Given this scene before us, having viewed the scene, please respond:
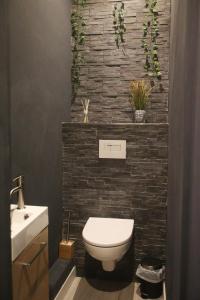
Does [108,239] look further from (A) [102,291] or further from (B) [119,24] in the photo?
(B) [119,24]

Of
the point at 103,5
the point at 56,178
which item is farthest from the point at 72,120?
the point at 103,5

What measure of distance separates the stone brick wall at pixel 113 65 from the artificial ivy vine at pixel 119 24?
4 cm

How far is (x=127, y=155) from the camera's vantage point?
286 centimetres

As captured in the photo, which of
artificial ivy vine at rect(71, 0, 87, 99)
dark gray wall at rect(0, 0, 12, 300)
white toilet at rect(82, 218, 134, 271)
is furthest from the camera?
artificial ivy vine at rect(71, 0, 87, 99)

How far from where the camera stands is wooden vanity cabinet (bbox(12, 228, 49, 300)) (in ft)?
5.10

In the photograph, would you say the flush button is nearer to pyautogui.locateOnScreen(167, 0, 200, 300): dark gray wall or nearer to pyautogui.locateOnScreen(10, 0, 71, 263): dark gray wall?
pyautogui.locateOnScreen(10, 0, 71, 263): dark gray wall

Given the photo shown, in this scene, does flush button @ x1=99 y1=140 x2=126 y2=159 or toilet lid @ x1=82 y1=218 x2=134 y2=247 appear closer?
toilet lid @ x1=82 y1=218 x2=134 y2=247

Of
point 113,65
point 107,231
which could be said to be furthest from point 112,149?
point 113,65

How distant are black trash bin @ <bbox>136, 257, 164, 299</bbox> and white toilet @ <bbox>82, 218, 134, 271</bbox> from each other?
296 millimetres

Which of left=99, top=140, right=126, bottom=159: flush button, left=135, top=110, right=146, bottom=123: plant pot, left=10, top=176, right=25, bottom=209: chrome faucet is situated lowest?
left=10, top=176, right=25, bottom=209: chrome faucet

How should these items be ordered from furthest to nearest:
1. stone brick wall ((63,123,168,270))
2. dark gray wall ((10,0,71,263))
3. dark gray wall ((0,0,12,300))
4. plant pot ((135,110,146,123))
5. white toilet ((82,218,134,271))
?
plant pot ((135,110,146,123)) → stone brick wall ((63,123,168,270)) → white toilet ((82,218,134,271)) → dark gray wall ((10,0,71,263)) → dark gray wall ((0,0,12,300))

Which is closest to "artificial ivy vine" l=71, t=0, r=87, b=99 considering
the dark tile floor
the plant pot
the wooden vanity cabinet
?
the plant pot

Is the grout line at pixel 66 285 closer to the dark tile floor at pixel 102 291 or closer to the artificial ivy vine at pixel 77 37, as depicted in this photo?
the dark tile floor at pixel 102 291

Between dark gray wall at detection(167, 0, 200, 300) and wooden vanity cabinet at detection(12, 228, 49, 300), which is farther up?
dark gray wall at detection(167, 0, 200, 300)
